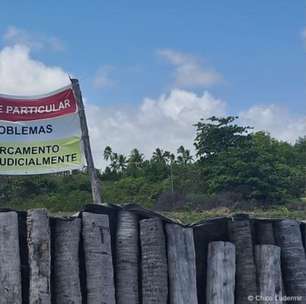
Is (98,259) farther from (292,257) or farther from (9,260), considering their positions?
(292,257)

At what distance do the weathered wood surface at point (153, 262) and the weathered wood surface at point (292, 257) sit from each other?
45.4 inches

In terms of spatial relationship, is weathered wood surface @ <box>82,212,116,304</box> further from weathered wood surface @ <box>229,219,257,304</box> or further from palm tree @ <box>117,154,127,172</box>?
palm tree @ <box>117,154,127,172</box>

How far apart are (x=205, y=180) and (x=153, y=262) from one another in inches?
964

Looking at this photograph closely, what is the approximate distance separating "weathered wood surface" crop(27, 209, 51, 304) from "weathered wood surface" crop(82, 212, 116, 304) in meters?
0.32

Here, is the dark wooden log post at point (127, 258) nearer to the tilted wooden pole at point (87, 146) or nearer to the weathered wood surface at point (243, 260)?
the weathered wood surface at point (243, 260)

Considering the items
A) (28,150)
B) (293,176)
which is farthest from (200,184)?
(28,150)

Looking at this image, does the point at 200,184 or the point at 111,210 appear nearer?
the point at 111,210

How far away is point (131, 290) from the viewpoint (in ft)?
16.7

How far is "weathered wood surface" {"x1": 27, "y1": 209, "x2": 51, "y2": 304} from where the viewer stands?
15.3 feet

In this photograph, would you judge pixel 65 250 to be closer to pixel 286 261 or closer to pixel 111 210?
pixel 111 210

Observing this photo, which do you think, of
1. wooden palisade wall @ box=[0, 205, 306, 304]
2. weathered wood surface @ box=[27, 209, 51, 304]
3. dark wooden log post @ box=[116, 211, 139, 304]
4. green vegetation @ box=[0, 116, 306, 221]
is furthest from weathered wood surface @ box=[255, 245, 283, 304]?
green vegetation @ box=[0, 116, 306, 221]

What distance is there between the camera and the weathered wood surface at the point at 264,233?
5.70 meters

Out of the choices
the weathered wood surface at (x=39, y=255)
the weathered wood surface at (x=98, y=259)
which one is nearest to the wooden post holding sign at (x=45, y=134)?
the weathered wood surface at (x=98, y=259)

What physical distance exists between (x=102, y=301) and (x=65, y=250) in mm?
454
